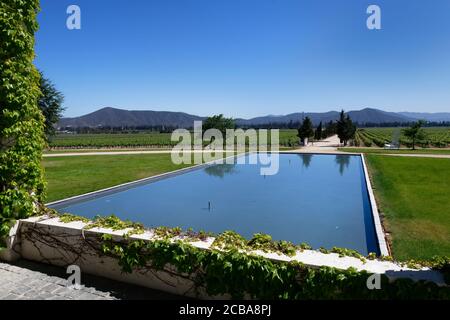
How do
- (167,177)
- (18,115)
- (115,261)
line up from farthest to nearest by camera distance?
1. (167,177)
2. (18,115)
3. (115,261)

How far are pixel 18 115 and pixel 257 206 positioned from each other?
7873mm

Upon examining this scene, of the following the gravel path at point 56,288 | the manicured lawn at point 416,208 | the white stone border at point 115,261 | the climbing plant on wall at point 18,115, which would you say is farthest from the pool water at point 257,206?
the climbing plant on wall at point 18,115

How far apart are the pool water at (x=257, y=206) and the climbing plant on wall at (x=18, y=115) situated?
4625 mm

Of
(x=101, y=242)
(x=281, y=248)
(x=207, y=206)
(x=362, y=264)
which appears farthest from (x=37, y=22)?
(x=207, y=206)

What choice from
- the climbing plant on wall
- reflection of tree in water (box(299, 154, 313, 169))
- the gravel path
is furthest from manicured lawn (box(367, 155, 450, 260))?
the climbing plant on wall

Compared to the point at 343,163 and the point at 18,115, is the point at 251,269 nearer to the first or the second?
the point at 18,115

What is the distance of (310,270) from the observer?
2850mm

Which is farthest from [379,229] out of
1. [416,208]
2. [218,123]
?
[218,123]

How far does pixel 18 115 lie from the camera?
166 inches

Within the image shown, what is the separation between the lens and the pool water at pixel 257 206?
806cm

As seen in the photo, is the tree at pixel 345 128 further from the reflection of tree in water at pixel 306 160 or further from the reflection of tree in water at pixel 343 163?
the reflection of tree in water at pixel 343 163

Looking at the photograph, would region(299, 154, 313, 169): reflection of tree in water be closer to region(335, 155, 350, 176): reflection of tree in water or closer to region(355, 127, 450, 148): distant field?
region(335, 155, 350, 176): reflection of tree in water

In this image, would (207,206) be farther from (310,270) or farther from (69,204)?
(310,270)
